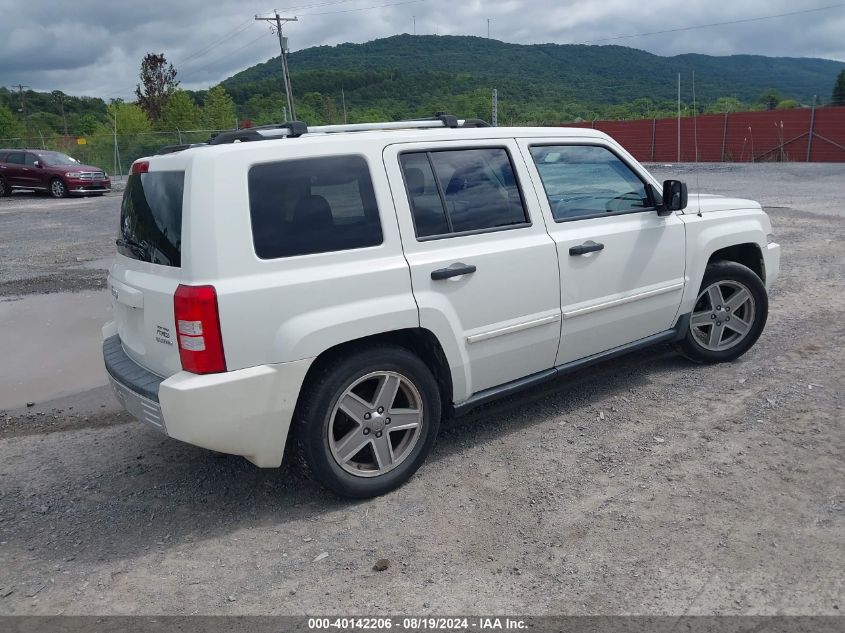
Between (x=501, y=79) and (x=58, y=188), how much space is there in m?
76.9

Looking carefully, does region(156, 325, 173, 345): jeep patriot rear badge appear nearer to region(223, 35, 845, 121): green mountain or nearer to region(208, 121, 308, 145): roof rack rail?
region(208, 121, 308, 145): roof rack rail

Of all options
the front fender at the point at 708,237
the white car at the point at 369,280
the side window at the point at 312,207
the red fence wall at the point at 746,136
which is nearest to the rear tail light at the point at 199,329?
the white car at the point at 369,280

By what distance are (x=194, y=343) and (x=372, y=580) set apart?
129 centimetres

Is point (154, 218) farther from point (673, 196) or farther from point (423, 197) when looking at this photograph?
point (673, 196)

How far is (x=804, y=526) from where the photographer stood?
3.38 metres

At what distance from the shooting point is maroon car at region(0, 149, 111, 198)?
2464cm

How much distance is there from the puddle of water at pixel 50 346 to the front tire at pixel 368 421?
3174mm

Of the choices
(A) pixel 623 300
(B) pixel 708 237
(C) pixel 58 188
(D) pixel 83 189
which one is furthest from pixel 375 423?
(C) pixel 58 188

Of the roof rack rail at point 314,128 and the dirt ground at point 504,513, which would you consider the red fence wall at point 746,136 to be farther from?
the roof rack rail at point 314,128

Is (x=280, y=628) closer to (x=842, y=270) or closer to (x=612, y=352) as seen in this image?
(x=612, y=352)

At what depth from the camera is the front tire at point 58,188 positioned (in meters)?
24.8

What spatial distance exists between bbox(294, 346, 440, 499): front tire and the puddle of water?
3.17 m

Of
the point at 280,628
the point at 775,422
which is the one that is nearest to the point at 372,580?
the point at 280,628

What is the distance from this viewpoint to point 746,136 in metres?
31.3
